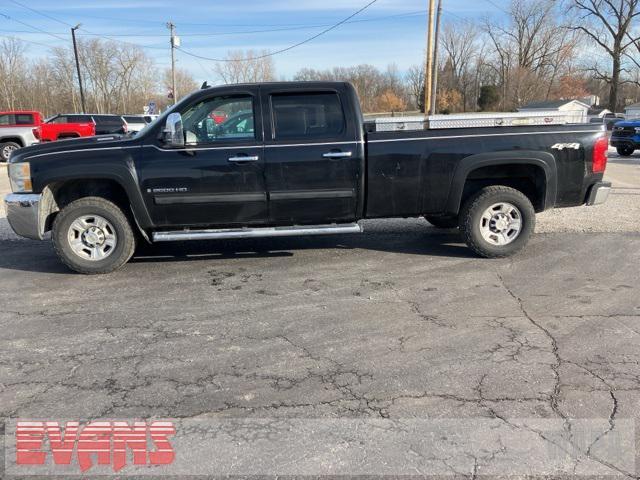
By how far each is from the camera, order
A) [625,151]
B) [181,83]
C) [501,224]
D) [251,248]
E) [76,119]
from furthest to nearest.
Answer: [181,83] < [76,119] < [625,151] < [251,248] < [501,224]

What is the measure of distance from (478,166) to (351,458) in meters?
4.02

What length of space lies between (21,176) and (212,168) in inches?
80.0

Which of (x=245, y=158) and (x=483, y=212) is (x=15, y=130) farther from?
(x=483, y=212)

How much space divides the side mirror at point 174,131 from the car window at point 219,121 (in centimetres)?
14

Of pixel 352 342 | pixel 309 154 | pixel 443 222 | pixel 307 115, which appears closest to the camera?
pixel 352 342

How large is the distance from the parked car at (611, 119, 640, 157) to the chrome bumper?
21.0 metres

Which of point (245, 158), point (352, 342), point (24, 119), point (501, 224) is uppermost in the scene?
point (24, 119)

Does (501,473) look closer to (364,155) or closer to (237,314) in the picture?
(237,314)

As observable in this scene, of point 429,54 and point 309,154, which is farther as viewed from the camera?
point 429,54

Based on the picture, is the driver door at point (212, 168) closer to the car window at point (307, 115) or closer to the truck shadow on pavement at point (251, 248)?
the car window at point (307, 115)

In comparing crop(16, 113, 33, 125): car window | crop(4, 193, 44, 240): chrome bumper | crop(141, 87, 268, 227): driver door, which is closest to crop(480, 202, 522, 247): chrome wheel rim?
crop(141, 87, 268, 227): driver door

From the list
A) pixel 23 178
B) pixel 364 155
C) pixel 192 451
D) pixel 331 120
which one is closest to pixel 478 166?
pixel 364 155

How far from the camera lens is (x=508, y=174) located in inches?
239

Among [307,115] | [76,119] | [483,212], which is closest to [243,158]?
[307,115]
